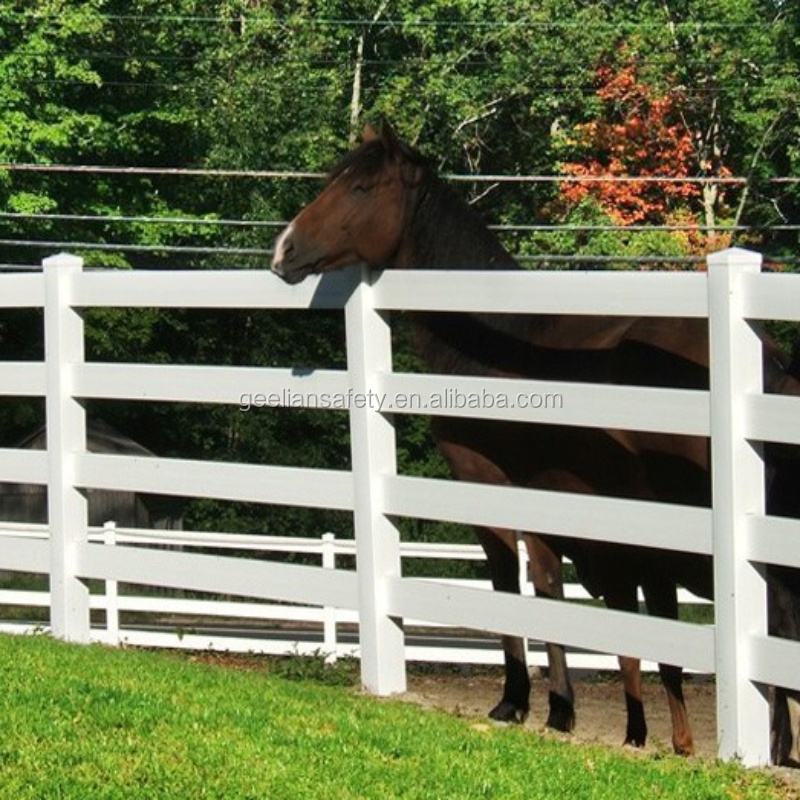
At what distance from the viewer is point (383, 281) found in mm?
7434

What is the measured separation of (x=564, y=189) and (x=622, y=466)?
108 ft

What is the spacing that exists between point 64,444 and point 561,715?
2.85m

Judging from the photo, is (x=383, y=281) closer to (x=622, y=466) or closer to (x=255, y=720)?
(x=622, y=466)

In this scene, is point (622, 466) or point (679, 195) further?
point (679, 195)

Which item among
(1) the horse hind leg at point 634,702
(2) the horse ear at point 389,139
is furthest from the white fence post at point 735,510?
(2) the horse ear at point 389,139

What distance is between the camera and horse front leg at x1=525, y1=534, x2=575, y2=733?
23.9 feet

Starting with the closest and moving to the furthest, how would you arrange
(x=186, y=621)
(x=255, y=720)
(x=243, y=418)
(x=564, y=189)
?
1. (x=255, y=720)
2. (x=186, y=621)
3. (x=243, y=418)
4. (x=564, y=189)

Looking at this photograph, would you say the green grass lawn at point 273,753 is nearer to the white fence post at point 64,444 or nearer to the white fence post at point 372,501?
the white fence post at point 372,501

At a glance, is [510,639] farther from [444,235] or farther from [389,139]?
[389,139]

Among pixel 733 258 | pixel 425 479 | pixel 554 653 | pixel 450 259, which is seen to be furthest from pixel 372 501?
pixel 733 258

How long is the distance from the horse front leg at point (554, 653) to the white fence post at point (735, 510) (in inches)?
52.5

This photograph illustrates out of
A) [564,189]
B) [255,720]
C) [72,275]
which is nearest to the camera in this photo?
[255,720]

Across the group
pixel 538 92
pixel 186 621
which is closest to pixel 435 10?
pixel 538 92

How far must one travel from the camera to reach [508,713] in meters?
7.45
